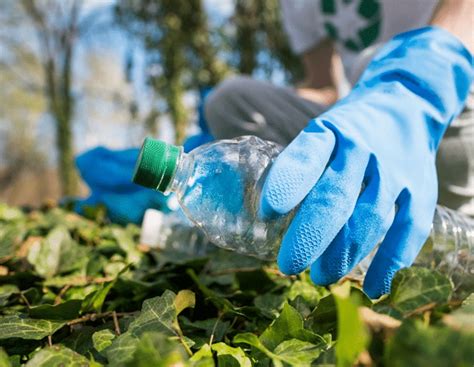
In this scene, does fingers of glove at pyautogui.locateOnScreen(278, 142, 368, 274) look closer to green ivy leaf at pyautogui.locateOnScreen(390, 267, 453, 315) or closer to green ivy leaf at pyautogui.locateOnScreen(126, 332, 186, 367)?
green ivy leaf at pyautogui.locateOnScreen(390, 267, 453, 315)

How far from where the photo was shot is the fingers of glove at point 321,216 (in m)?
0.78

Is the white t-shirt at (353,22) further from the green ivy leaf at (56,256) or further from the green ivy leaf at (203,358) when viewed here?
the green ivy leaf at (203,358)

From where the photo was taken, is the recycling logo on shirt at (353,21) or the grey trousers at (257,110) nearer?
the grey trousers at (257,110)

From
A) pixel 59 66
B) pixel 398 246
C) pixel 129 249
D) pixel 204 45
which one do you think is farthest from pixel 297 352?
pixel 59 66

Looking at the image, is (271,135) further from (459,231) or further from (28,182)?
(28,182)

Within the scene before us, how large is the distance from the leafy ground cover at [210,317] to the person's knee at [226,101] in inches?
37.3

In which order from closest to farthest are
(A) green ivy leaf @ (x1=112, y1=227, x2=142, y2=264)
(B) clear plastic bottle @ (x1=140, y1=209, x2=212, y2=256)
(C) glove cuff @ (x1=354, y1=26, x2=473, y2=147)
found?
1. (C) glove cuff @ (x1=354, y1=26, x2=473, y2=147)
2. (A) green ivy leaf @ (x1=112, y1=227, x2=142, y2=264)
3. (B) clear plastic bottle @ (x1=140, y1=209, x2=212, y2=256)

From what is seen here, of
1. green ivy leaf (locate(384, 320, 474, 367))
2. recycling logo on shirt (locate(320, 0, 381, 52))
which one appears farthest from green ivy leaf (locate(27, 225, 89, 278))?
recycling logo on shirt (locate(320, 0, 381, 52))

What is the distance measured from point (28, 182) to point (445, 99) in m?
19.7

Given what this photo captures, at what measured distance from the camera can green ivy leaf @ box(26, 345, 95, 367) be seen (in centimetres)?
52

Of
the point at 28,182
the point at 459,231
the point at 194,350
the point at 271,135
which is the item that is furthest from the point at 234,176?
the point at 28,182

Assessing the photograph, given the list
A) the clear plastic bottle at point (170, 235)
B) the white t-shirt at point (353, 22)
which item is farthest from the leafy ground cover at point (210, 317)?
the white t-shirt at point (353, 22)

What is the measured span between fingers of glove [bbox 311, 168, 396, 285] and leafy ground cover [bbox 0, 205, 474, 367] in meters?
0.05

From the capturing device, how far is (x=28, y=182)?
744 inches
